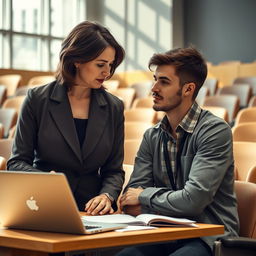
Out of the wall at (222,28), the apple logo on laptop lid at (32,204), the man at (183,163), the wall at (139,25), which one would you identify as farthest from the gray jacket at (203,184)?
the wall at (139,25)

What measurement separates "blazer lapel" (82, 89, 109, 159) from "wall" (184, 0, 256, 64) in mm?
10456

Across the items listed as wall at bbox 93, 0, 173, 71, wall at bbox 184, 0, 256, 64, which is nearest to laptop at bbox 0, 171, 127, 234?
wall at bbox 184, 0, 256, 64

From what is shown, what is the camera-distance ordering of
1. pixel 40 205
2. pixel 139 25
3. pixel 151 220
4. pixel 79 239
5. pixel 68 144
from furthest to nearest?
pixel 139 25, pixel 68 144, pixel 151 220, pixel 40 205, pixel 79 239

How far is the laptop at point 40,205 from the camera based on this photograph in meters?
2.08

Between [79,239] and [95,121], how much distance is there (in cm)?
103

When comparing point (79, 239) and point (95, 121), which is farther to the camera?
point (95, 121)

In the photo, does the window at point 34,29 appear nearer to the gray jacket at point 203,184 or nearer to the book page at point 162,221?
the gray jacket at point 203,184

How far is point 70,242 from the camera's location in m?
1.97

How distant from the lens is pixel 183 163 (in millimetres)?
2777

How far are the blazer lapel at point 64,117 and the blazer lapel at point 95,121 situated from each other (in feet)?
0.16

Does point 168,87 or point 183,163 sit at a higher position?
point 168,87

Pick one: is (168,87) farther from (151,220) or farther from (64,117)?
(151,220)

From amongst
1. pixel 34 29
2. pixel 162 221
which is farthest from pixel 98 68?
pixel 34 29

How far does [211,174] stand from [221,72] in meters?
8.13
